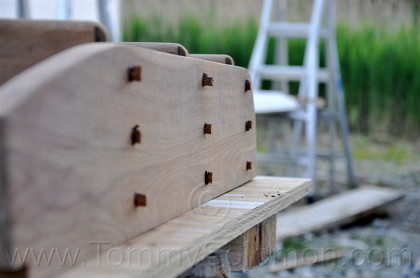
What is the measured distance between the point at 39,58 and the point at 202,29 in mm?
6276

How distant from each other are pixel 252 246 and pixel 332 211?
298cm

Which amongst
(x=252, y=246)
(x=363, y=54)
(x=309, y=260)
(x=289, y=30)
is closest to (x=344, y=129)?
(x=289, y=30)

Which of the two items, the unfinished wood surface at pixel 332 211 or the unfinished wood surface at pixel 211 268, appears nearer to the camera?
the unfinished wood surface at pixel 211 268

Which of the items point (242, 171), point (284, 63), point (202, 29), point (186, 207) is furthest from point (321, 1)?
point (186, 207)

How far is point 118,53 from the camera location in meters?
0.86

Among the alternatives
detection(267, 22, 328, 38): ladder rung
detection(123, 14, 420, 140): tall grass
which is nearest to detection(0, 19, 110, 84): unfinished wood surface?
detection(267, 22, 328, 38): ladder rung

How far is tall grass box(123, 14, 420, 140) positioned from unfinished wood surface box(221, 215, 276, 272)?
5582 millimetres

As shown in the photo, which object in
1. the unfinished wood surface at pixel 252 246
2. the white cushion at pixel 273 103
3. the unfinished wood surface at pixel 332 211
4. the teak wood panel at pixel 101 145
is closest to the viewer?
the teak wood panel at pixel 101 145

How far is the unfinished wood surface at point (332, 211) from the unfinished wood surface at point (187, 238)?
2314 mm

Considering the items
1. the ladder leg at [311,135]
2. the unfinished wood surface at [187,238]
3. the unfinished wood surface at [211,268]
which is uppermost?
the unfinished wood surface at [187,238]

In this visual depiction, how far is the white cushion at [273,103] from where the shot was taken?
403 cm

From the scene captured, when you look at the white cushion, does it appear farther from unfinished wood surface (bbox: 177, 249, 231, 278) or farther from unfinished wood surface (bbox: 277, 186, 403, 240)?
unfinished wood surface (bbox: 177, 249, 231, 278)

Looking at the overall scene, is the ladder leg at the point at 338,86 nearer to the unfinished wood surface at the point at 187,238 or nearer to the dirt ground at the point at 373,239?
the dirt ground at the point at 373,239

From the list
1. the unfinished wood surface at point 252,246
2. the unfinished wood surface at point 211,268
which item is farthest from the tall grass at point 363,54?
the unfinished wood surface at point 211,268
